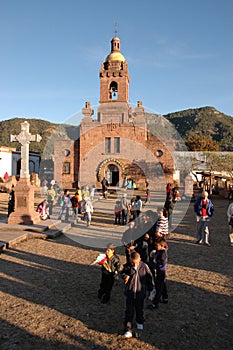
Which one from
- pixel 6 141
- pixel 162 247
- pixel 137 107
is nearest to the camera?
pixel 162 247

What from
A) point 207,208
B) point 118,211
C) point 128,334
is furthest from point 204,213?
point 128,334

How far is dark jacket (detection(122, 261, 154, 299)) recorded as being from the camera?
4.04 meters

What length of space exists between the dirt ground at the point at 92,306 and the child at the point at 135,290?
0.20 meters

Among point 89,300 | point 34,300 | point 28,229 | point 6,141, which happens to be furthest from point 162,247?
point 6,141

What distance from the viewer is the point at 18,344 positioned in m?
3.68

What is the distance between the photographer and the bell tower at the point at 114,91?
34.8 meters

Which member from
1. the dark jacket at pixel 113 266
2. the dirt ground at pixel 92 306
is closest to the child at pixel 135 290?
the dirt ground at pixel 92 306

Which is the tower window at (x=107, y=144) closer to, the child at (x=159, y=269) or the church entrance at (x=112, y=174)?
the church entrance at (x=112, y=174)

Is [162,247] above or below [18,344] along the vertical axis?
above

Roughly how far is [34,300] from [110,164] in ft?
95.1

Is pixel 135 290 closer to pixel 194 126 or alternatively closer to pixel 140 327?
pixel 140 327

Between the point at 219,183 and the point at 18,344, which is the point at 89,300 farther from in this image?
the point at 219,183

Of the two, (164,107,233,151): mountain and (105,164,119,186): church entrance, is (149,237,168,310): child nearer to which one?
(105,164,119,186): church entrance

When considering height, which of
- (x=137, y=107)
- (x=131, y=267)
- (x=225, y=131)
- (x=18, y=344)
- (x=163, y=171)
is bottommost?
(x=18, y=344)
